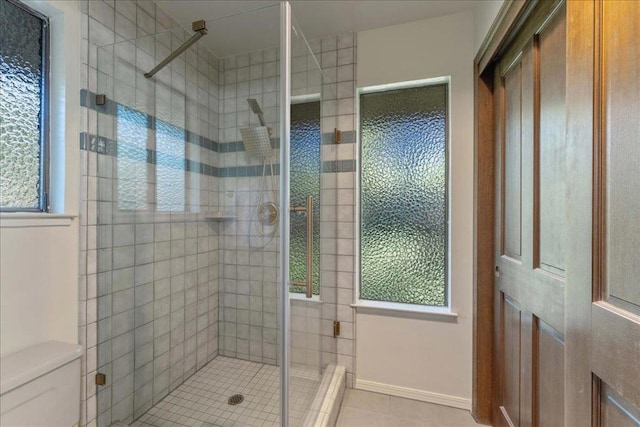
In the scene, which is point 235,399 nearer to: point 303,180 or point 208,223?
point 208,223

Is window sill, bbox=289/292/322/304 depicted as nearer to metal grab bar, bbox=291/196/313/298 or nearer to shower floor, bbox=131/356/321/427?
metal grab bar, bbox=291/196/313/298

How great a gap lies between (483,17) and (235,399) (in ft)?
8.47

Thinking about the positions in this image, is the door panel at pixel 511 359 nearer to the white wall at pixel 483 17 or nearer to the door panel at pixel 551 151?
the door panel at pixel 551 151

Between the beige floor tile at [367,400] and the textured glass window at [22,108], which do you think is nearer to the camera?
the textured glass window at [22,108]

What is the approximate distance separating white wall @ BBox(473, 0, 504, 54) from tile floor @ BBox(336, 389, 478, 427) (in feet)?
7.39

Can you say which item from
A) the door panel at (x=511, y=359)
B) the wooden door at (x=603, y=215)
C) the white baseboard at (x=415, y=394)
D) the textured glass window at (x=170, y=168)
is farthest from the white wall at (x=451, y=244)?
the textured glass window at (x=170, y=168)

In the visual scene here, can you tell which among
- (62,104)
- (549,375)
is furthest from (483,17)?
(62,104)

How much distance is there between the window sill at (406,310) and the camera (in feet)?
5.95

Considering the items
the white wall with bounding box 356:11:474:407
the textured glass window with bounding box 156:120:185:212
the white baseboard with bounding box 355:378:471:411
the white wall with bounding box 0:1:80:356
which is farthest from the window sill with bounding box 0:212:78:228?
the white baseboard with bounding box 355:378:471:411

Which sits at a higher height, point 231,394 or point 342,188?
point 342,188

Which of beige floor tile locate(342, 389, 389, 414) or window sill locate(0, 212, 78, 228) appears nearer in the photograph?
window sill locate(0, 212, 78, 228)

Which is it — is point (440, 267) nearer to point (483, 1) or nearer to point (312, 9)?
point (483, 1)

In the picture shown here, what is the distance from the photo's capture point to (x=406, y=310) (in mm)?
1884

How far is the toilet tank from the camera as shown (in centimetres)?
99
